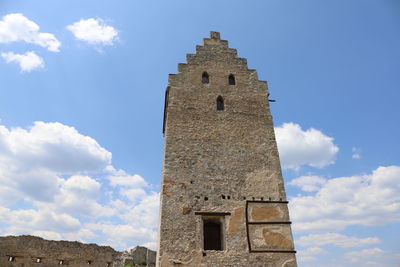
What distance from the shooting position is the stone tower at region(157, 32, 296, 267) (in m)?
9.38

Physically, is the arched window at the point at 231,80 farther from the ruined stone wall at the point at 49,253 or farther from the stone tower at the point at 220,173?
the ruined stone wall at the point at 49,253

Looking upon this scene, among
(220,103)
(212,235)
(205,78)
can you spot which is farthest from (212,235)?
(205,78)

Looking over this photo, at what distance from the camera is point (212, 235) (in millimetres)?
10555

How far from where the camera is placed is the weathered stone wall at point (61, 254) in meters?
18.3

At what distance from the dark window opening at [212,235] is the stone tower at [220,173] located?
0.03 meters

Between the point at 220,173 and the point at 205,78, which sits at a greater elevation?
the point at 205,78

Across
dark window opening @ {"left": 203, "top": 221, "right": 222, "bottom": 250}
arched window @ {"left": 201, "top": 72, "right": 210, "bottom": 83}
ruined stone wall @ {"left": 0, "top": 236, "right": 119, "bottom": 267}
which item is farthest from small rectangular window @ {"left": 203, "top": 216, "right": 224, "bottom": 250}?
ruined stone wall @ {"left": 0, "top": 236, "right": 119, "bottom": 267}

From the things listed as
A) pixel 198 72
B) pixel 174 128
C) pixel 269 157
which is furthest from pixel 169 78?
pixel 269 157

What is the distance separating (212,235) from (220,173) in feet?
7.49

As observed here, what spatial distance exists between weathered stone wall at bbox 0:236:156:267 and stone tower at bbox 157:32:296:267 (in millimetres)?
10163

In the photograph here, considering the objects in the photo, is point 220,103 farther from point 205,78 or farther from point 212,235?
point 212,235

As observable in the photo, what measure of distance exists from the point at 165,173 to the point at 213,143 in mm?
2249

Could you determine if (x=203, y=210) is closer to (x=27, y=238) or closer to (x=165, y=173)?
(x=165, y=173)

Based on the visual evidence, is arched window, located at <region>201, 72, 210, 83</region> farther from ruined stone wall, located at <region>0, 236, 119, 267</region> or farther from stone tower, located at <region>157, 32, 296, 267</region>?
ruined stone wall, located at <region>0, 236, 119, 267</region>
